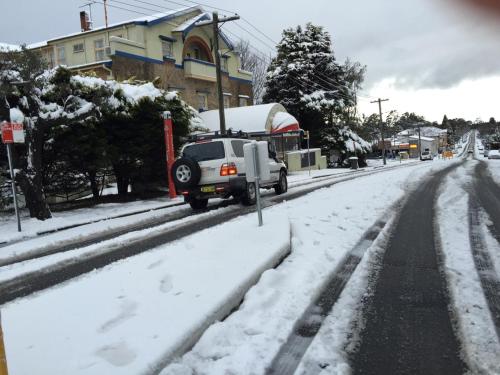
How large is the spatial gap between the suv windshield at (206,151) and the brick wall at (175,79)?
42.8ft

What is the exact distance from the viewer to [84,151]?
1430 cm

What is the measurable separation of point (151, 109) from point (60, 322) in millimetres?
12983

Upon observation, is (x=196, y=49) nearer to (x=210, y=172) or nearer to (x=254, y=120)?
(x=254, y=120)

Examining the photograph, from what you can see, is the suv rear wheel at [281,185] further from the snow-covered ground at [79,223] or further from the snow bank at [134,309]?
the snow bank at [134,309]

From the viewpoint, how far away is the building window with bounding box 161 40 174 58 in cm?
3047

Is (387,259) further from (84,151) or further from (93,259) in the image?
(84,151)

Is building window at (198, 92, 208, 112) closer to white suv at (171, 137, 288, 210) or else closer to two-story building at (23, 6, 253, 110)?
two-story building at (23, 6, 253, 110)

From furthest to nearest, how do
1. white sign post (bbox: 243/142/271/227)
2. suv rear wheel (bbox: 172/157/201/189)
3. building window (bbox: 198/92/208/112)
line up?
1. building window (bbox: 198/92/208/112)
2. suv rear wheel (bbox: 172/157/201/189)
3. white sign post (bbox: 243/142/271/227)

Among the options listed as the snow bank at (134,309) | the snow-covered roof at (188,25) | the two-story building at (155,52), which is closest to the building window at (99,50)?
the two-story building at (155,52)

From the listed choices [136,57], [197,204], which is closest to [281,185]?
[197,204]

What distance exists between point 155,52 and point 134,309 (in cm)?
2696

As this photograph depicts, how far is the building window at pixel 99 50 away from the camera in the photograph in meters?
29.9

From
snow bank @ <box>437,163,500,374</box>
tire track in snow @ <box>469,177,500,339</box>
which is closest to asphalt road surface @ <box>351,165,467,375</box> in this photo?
snow bank @ <box>437,163,500,374</box>

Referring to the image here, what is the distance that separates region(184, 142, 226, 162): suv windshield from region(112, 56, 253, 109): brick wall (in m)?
13.0
